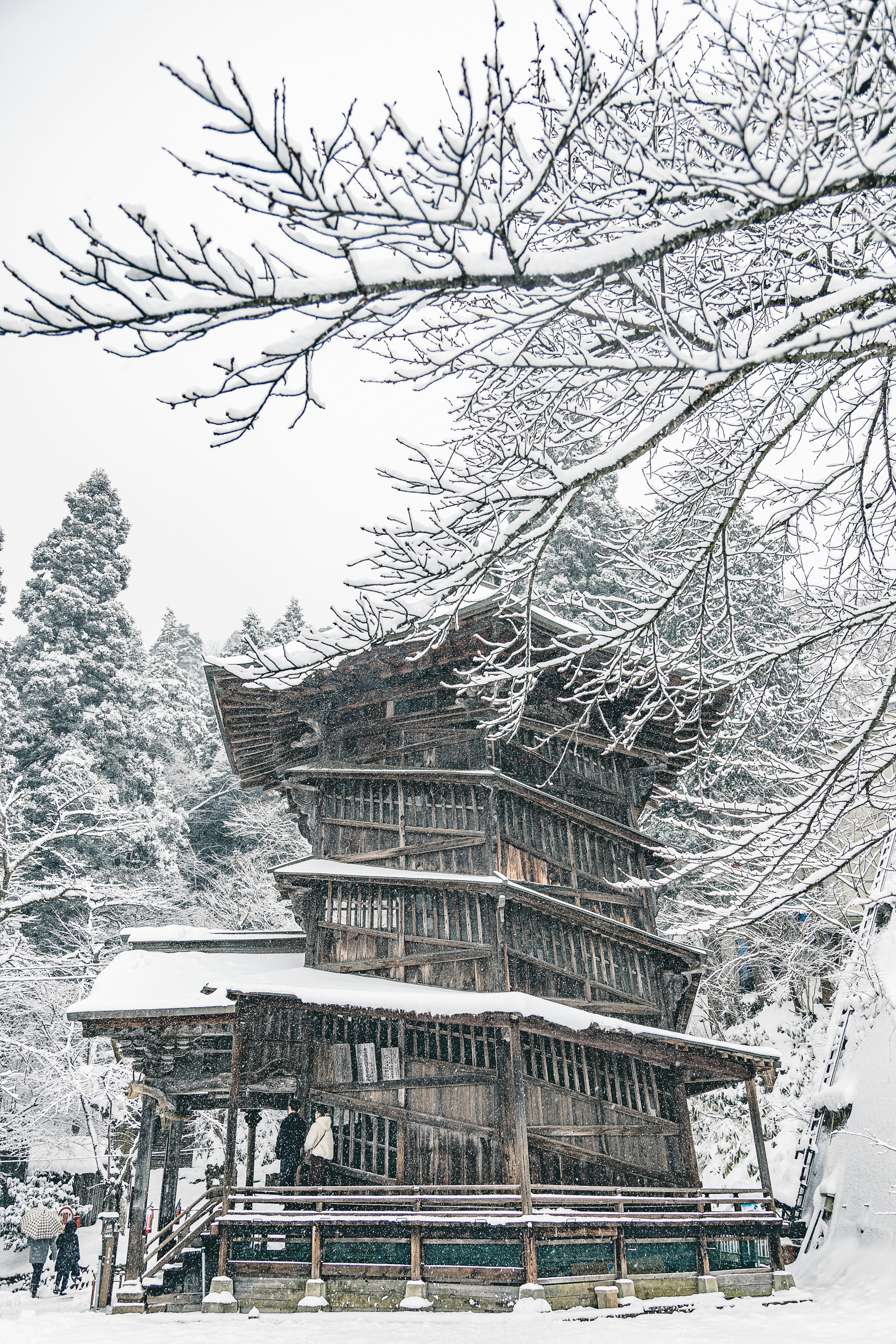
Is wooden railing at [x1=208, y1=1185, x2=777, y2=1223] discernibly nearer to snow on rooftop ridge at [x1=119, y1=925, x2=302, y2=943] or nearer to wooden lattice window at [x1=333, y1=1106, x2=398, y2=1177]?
wooden lattice window at [x1=333, y1=1106, x2=398, y2=1177]

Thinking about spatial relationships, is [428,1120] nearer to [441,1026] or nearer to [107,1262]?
[441,1026]

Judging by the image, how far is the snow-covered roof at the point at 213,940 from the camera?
15.7m

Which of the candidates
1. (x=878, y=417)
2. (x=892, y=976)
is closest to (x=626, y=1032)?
(x=892, y=976)

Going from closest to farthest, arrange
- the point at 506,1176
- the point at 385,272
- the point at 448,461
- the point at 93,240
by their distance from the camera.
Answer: the point at 93,240 < the point at 385,272 < the point at 448,461 < the point at 506,1176

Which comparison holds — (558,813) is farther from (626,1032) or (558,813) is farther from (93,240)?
(93,240)

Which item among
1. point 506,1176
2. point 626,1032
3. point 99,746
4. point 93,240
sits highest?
point 99,746

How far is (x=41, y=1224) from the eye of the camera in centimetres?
1897

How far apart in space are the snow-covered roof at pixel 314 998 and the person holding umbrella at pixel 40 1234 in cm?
915

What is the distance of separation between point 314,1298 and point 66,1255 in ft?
34.0

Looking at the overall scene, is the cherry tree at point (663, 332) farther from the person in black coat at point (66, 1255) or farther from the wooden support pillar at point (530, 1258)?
the person in black coat at point (66, 1255)

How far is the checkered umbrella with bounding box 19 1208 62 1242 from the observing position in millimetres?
18812

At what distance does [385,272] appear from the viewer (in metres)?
3.65

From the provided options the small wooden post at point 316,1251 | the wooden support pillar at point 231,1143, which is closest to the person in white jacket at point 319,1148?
the wooden support pillar at point 231,1143

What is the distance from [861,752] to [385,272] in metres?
4.10
